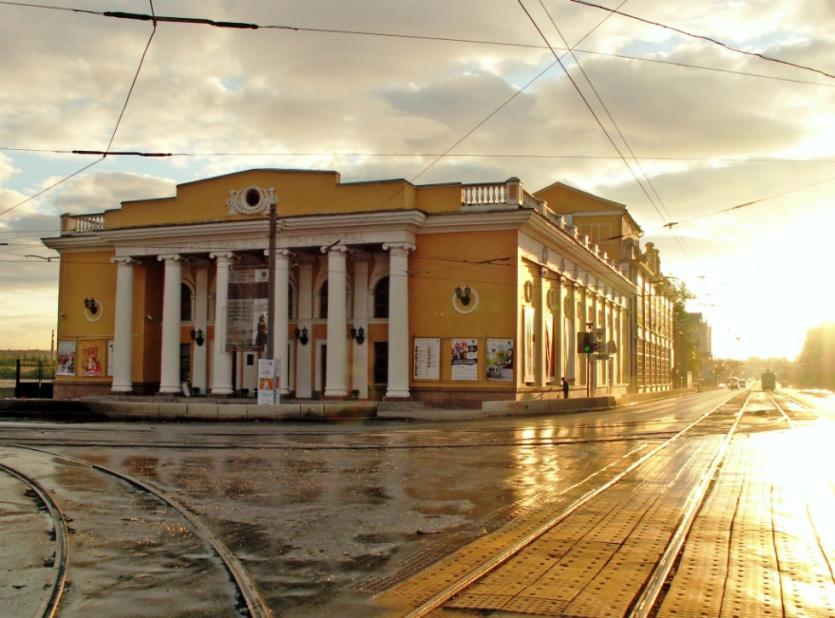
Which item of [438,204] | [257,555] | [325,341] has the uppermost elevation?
[438,204]

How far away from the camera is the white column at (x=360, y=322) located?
120 feet

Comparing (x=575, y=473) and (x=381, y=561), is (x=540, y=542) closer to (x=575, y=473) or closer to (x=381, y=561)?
(x=381, y=561)

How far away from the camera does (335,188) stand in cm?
3606

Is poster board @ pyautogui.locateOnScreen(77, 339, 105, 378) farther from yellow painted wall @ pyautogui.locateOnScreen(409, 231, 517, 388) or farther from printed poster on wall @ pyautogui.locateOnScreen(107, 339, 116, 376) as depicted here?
yellow painted wall @ pyautogui.locateOnScreen(409, 231, 517, 388)

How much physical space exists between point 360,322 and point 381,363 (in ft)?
6.83

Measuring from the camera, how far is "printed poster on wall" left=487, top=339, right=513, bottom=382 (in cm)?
3438

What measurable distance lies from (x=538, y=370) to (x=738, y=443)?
18.4m

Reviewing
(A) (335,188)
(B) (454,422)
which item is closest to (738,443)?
(B) (454,422)

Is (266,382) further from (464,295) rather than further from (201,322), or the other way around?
(201,322)

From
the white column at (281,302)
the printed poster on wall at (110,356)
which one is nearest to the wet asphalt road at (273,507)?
the white column at (281,302)

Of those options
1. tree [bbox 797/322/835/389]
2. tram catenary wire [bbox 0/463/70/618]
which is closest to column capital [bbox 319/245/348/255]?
tram catenary wire [bbox 0/463/70/618]

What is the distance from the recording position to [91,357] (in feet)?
139

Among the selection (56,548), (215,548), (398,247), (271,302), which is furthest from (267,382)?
(215,548)

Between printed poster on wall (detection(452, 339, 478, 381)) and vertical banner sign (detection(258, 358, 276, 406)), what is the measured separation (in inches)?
369
